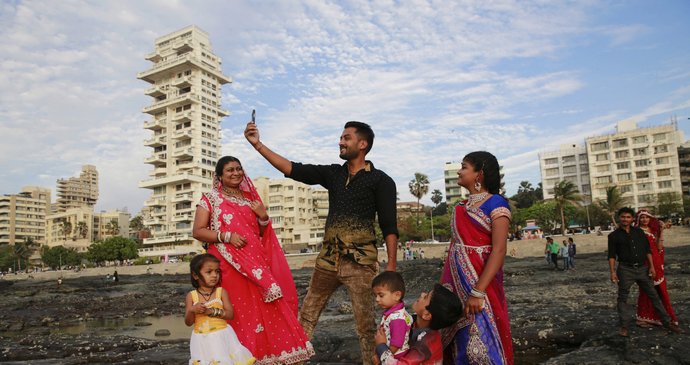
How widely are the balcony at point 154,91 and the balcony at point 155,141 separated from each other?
25.0ft

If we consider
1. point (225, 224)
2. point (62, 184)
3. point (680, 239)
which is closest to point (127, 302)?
point (225, 224)

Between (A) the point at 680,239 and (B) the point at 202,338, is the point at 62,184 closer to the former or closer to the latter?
(A) the point at 680,239

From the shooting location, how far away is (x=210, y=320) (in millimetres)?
3662

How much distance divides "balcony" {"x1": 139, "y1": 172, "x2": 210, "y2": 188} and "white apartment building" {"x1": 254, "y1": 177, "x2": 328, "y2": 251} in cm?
1432

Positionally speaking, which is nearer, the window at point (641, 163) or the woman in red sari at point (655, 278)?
the woman in red sari at point (655, 278)

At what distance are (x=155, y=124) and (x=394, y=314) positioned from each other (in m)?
85.2

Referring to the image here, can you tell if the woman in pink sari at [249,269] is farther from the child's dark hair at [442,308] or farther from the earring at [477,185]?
the earring at [477,185]

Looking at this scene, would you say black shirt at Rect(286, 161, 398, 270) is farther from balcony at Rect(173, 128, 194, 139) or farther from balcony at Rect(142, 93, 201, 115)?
balcony at Rect(142, 93, 201, 115)

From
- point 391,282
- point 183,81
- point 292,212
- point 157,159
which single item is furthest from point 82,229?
point 391,282

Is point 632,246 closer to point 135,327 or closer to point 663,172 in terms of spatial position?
point 135,327

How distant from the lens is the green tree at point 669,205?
66.0 m

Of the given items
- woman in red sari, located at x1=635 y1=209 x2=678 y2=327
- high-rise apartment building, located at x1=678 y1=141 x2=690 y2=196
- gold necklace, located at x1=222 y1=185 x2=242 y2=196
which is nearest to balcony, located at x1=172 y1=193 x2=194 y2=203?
woman in red sari, located at x1=635 y1=209 x2=678 y2=327

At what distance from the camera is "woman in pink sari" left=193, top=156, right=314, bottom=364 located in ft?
13.5

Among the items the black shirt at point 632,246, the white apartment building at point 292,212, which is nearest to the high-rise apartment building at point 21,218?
the white apartment building at point 292,212
